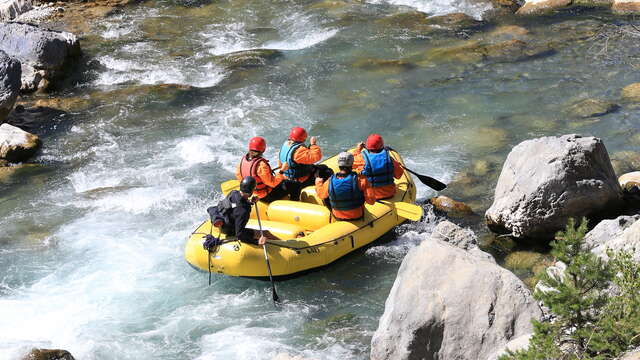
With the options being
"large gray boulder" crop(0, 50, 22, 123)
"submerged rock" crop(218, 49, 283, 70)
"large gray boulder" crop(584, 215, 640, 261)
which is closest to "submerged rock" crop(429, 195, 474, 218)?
"large gray boulder" crop(584, 215, 640, 261)

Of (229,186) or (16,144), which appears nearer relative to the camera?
(229,186)

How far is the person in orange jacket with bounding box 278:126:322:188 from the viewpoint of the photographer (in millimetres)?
9367

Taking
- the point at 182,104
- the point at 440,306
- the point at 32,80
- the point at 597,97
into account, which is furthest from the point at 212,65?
the point at 440,306

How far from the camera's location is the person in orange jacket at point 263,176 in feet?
29.5

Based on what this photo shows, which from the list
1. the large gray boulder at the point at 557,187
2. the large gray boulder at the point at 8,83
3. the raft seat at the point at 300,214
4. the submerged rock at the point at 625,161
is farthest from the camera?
the large gray boulder at the point at 8,83

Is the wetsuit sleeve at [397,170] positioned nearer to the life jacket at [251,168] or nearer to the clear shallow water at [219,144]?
the clear shallow water at [219,144]

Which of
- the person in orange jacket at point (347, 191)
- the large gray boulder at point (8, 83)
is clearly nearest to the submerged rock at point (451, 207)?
the person in orange jacket at point (347, 191)

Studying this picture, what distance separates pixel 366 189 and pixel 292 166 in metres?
1.19

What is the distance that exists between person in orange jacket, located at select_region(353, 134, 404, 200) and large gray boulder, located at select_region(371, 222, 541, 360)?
2.84 meters

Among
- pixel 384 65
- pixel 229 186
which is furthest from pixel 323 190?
pixel 384 65

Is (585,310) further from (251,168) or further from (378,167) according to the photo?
(251,168)

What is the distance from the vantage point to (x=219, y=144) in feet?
40.4

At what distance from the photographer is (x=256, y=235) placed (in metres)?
8.40

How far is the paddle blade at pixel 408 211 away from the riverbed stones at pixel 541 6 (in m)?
9.39
